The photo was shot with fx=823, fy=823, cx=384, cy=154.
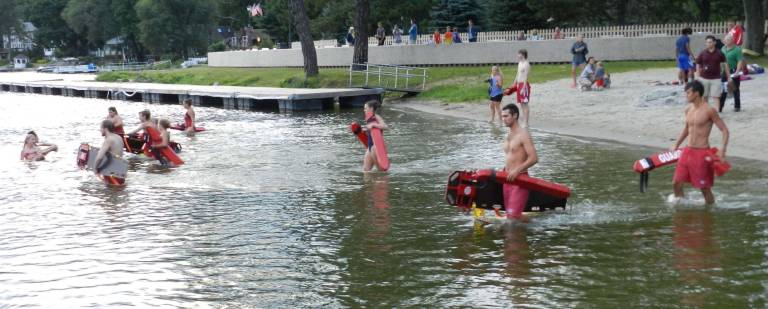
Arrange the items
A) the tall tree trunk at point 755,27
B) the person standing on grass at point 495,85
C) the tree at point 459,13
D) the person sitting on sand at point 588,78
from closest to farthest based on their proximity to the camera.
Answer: the person standing on grass at point 495,85, the person sitting on sand at point 588,78, the tall tree trunk at point 755,27, the tree at point 459,13

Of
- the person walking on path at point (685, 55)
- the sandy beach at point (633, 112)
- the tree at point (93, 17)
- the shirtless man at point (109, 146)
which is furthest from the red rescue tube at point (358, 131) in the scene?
the tree at point (93, 17)

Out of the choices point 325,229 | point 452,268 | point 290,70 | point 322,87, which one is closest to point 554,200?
point 452,268

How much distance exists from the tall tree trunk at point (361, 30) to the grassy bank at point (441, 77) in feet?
4.44

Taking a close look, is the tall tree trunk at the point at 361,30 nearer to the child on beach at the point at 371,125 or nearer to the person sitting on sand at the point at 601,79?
the person sitting on sand at the point at 601,79

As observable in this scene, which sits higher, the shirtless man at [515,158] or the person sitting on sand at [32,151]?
the shirtless man at [515,158]

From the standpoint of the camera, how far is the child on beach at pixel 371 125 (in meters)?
14.1

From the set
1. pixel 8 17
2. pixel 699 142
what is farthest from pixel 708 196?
pixel 8 17

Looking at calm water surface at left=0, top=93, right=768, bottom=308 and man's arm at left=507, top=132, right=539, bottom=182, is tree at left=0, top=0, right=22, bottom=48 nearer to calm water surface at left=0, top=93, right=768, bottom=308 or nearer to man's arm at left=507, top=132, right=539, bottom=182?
calm water surface at left=0, top=93, right=768, bottom=308

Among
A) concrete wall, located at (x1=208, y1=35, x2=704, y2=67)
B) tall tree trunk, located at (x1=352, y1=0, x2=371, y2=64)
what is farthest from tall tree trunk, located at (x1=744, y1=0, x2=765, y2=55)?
tall tree trunk, located at (x1=352, y1=0, x2=371, y2=64)

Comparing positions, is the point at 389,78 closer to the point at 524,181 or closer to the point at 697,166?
the point at 697,166

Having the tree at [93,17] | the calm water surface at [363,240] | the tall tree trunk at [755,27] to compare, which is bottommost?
the calm water surface at [363,240]

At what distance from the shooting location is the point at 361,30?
130 feet

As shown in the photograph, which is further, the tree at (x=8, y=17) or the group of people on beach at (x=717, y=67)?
the tree at (x=8, y=17)

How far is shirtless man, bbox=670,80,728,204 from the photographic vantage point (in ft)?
33.4
